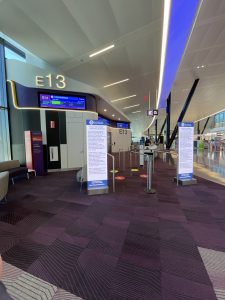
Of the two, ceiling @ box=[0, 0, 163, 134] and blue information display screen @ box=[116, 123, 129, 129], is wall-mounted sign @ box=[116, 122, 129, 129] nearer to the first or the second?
blue information display screen @ box=[116, 123, 129, 129]

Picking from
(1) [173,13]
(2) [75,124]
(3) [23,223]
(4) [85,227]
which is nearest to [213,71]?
(1) [173,13]

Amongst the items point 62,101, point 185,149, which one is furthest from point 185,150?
point 62,101

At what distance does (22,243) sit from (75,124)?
5452mm

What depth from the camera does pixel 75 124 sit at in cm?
695

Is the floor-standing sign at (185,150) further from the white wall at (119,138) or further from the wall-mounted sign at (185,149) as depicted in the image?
the white wall at (119,138)

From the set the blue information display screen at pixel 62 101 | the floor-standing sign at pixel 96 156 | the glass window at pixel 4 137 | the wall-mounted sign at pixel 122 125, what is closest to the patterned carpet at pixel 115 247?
the floor-standing sign at pixel 96 156

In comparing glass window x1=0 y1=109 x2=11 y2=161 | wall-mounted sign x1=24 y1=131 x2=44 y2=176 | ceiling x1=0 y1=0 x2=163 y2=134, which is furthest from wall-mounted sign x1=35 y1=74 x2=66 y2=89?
wall-mounted sign x1=24 y1=131 x2=44 y2=176

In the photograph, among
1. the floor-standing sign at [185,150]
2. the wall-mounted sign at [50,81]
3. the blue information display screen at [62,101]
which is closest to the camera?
the floor-standing sign at [185,150]

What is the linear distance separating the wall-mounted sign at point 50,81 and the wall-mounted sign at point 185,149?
489cm

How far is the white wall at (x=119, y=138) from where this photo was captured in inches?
622

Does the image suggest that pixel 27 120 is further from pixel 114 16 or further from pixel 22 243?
pixel 22 243

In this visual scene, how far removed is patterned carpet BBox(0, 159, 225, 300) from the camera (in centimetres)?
141

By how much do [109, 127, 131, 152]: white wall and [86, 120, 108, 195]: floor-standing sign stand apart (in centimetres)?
1118

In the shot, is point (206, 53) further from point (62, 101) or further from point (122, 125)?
point (122, 125)
